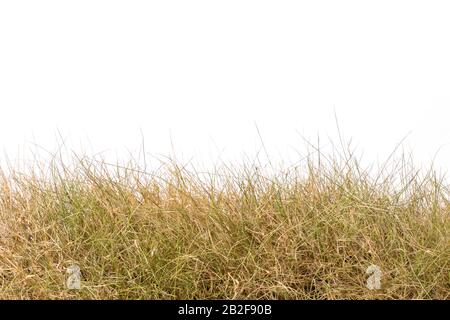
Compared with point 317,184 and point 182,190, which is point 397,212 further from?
point 182,190

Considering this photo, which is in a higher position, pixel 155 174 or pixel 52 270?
pixel 155 174

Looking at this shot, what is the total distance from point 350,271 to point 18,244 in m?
2.13

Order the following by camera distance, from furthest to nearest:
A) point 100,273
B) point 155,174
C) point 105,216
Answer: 1. point 155,174
2. point 105,216
3. point 100,273

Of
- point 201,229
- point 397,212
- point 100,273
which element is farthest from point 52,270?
point 397,212

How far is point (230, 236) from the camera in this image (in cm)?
418

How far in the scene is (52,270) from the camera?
13.6 feet

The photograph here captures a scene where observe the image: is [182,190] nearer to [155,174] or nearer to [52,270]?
[155,174]

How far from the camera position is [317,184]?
4.59 meters

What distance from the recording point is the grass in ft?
13.2

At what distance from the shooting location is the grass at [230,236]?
404 cm

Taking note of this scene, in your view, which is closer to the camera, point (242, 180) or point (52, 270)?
point (52, 270)
